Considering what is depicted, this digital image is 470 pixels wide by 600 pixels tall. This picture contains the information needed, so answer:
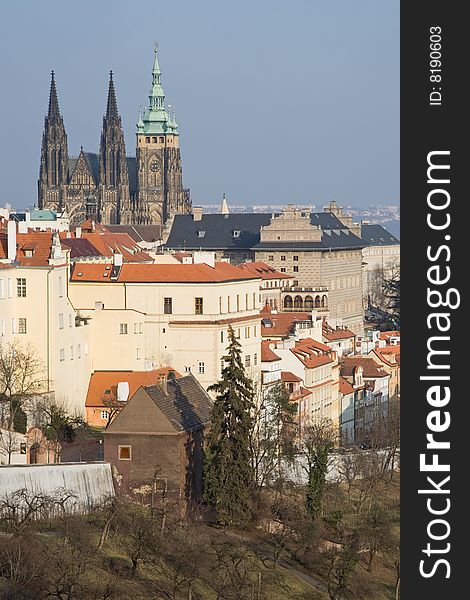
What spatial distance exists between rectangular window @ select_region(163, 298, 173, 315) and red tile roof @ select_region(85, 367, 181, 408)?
11.4 ft

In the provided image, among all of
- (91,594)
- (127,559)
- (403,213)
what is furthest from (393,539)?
(403,213)

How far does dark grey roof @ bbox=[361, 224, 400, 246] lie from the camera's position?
7487 inches

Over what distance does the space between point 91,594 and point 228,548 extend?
7488mm

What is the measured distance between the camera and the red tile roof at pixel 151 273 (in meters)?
71.5

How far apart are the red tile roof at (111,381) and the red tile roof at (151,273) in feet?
15.5

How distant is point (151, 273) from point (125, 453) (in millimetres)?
21068

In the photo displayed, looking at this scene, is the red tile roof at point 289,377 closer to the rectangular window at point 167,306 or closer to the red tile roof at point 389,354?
the rectangular window at point 167,306

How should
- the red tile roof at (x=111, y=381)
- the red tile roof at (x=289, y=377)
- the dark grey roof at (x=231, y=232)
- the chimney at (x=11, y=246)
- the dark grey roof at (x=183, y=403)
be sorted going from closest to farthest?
the dark grey roof at (x=183, y=403), the chimney at (x=11, y=246), the red tile roof at (x=111, y=381), the red tile roof at (x=289, y=377), the dark grey roof at (x=231, y=232)

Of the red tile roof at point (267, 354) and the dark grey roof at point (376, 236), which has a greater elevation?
the dark grey roof at point (376, 236)

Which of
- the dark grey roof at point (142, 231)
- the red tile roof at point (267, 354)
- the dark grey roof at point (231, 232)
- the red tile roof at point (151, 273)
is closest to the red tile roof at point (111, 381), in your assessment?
the red tile roof at point (151, 273)

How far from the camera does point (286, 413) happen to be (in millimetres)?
66750

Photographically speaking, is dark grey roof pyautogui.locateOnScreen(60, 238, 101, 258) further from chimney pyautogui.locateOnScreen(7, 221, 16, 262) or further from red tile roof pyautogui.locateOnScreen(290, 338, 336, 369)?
chimney pyautogui.locateOnScreen(7, 221, 16, 262)

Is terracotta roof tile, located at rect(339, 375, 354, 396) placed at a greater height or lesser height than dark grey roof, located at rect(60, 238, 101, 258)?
lesser

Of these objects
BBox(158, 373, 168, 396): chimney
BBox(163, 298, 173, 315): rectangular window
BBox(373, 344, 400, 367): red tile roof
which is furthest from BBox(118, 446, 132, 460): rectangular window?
BBox(373, 344, 400, 367): red tile roof
